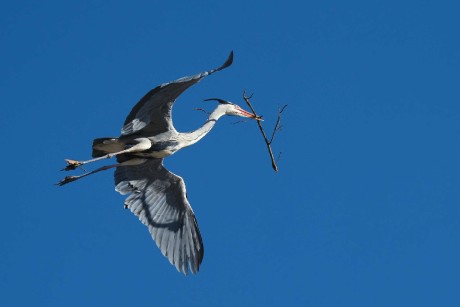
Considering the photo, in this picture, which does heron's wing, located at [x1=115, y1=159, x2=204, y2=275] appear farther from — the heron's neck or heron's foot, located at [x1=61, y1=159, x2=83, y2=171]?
heron's foot, located at [x1=61, y1=159, x2=83, y2=171]

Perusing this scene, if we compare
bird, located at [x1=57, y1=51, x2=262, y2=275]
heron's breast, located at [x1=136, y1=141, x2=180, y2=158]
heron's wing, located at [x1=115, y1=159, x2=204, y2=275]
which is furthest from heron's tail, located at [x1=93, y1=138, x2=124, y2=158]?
heron's wing, located at [x1=115, y1=159, x2=204, y2=275]

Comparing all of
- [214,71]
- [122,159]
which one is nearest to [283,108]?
[214,71]

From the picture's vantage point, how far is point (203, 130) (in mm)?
17422

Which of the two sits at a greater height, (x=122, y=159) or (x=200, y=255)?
(x=122, y=159)

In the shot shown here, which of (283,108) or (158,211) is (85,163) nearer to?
(158,211)

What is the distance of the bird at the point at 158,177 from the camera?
55.2ft

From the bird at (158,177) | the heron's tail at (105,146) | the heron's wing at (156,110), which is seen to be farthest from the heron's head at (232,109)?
the heron's tail at (105,146)

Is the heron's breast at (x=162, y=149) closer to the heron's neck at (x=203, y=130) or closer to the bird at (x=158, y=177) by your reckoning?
the bird at (x=158, y=177)

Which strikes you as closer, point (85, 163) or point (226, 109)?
point (85, 163)

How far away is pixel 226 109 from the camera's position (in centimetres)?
1827

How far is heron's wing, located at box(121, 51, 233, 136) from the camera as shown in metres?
15.8

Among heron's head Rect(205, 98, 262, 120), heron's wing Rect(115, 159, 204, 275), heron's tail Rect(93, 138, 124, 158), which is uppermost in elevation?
heron's head Rect(205, 98, 262, 120)

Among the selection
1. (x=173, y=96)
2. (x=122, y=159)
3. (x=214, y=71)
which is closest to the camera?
(x=214, y=71)

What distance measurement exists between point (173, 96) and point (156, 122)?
0.77m
